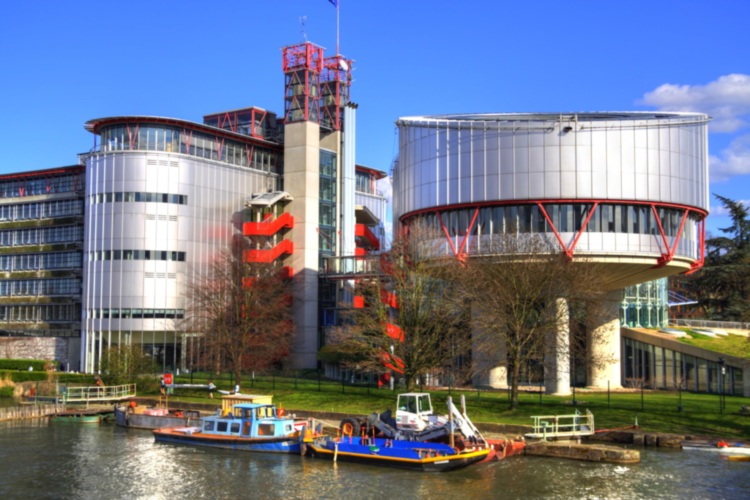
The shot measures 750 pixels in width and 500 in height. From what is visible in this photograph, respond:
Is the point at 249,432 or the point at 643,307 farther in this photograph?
the point at 643,307

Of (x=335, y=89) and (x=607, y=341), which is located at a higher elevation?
(x=335, y=89)

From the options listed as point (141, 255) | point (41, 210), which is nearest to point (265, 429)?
point (141, 255)

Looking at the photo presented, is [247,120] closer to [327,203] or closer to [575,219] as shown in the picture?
[327,203]

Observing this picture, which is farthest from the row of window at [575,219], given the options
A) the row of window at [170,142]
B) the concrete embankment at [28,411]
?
the row of window at [170,142]

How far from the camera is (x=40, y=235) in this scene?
362 ft

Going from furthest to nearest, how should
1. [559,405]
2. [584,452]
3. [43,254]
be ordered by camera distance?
[43,254] < [559,405] < [584,452]

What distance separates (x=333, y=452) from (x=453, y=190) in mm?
26814

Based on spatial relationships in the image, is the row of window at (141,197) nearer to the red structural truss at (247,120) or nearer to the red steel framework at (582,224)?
the red structural truss at (247,120)

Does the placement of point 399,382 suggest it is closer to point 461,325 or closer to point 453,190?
point 461,325

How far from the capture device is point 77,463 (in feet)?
143

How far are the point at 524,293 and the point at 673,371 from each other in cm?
2790

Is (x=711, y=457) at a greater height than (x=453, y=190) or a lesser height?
lesser

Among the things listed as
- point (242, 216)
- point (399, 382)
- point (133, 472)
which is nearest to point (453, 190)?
point (399, 382)

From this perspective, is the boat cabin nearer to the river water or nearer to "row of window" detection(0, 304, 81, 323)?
the river water
